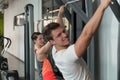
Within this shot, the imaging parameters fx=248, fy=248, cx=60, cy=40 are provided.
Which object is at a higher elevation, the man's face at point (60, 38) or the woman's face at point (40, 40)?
the man's face at point (60, 38)

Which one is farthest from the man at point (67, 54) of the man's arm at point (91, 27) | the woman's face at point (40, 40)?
the woman's face at point (40, 40)

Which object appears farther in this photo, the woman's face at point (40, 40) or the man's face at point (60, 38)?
the woman's face at point (40, 40)

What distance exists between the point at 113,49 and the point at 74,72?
94cm

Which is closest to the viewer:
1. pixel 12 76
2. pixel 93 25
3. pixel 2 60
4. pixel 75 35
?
pixel 93 25

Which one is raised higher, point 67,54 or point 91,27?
point 91,27

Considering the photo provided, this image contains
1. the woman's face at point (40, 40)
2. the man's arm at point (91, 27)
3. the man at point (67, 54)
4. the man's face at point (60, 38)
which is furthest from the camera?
the woman's face at point (40, 40)

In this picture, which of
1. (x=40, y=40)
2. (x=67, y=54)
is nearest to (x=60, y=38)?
(x=67, y=54)

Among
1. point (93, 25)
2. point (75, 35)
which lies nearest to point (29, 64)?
point (75, 35)

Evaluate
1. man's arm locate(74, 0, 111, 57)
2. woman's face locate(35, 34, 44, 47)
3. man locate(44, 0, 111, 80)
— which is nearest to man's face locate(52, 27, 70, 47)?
man locate(44, 0, 111, 80)

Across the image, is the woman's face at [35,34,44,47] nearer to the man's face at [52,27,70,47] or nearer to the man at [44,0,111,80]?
the man at [44,0,111,80]

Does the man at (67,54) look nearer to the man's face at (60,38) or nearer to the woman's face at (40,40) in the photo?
the man's face at (60,38)

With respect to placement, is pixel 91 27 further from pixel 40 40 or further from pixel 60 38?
pixel 40 40

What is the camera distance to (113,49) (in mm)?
2898

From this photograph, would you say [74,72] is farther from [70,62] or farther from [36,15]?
[36,15]
